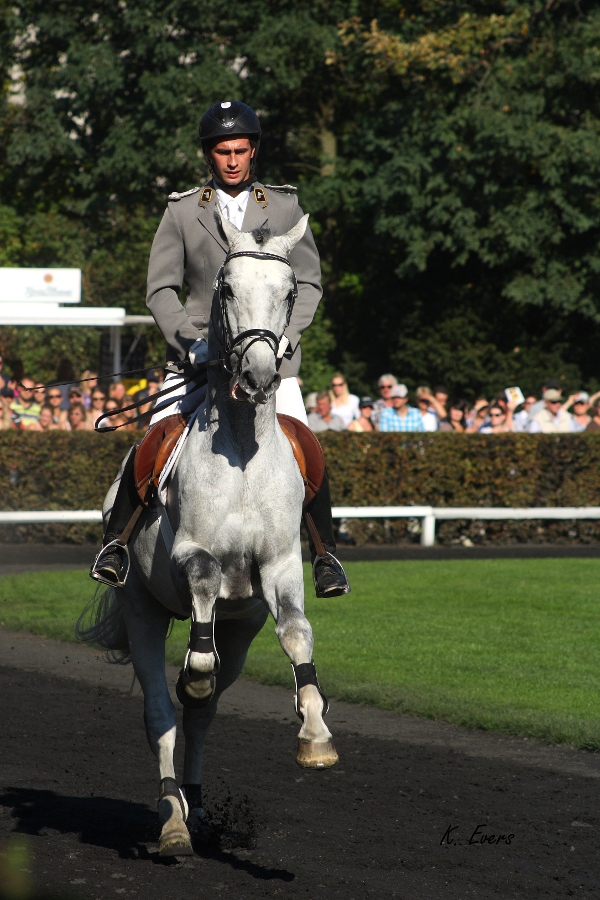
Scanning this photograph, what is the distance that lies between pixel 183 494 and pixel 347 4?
103ft

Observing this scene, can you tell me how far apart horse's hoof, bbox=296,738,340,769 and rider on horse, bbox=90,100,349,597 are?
1167mm

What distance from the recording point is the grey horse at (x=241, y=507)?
486 cm

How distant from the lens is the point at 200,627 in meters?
4.99

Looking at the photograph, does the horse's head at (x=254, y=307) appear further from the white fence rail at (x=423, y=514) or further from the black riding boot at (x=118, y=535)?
the white fence rail at (x=423, y=514)

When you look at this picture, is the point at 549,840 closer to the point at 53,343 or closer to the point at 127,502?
the point at 127,502

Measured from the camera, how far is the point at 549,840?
5762 millimetres

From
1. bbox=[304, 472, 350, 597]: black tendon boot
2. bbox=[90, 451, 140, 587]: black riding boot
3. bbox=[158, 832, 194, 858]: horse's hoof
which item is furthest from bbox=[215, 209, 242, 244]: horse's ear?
bbox=[158, 832, 194, 858]: horse's hoof

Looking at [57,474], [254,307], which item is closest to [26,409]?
[57,474]

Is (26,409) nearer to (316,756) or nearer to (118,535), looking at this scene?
(118,535)

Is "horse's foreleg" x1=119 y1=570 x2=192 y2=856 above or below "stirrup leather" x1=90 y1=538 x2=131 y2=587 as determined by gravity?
below

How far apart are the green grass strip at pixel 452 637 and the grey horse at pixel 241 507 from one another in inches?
137

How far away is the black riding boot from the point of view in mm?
5844

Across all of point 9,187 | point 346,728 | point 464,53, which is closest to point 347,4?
point 464,53

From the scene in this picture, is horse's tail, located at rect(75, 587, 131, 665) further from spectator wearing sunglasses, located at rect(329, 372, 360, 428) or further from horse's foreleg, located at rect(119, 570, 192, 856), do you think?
spectator wearing sunglasses, located at rect(329, 372, 360, 428)
